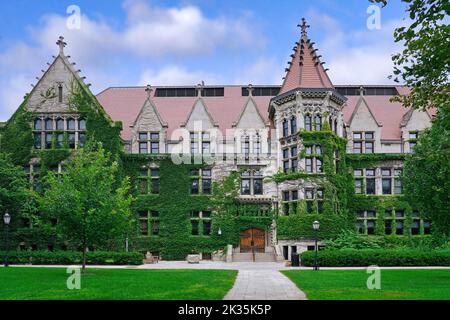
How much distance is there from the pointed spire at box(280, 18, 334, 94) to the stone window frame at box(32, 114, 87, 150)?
1734 centimetres

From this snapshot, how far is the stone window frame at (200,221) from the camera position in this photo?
4731cm

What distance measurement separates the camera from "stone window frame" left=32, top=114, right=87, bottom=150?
45344 millimetres

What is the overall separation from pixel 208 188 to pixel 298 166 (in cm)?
850

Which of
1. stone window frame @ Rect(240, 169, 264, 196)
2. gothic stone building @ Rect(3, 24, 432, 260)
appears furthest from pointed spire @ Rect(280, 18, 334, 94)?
stone window frame @ Rect(240, 169, 264, 196)

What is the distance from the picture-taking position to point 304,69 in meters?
46.2

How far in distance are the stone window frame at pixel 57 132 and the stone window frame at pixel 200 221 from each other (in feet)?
37.0

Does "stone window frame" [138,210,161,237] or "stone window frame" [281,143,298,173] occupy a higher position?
"stone window frame" [281,143,298,173]

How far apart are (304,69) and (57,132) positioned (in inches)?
839

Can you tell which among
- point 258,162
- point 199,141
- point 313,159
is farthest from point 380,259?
point 199,141

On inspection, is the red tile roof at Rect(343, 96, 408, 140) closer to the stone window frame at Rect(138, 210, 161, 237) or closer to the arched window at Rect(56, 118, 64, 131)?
the stone window frame at Rect(138, 210, 161, 237)

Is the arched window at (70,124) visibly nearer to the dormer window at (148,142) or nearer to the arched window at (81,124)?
the arched window at (81,124)

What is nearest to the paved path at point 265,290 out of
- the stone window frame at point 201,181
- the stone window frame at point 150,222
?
the stone window frame at point 150,222
